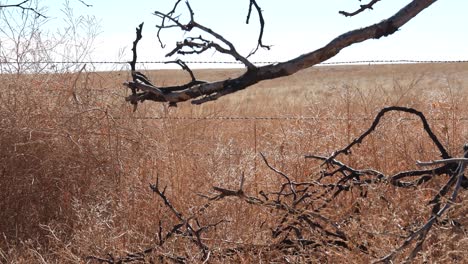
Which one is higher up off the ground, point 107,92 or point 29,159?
point 107,92

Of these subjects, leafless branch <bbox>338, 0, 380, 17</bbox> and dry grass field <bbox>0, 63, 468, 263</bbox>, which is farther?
dry grass field <bbox>0, 63, 468, 263</bbox>

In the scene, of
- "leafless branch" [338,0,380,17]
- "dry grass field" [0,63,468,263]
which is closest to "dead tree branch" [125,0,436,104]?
"leafless branch" [338,0,380,17]

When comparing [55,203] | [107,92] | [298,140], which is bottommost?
[55,203]

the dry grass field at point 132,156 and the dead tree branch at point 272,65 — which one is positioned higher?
the dead tree branch at point 272,65

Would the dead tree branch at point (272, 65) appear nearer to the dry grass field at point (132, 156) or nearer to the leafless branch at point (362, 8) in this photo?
the leafless branch at point (362, 8)

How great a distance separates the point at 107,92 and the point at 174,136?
61 centimetres

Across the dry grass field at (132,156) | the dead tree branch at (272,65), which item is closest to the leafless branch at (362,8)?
the dead tree branch at (272,65)

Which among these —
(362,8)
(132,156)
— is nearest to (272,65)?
(362,8)

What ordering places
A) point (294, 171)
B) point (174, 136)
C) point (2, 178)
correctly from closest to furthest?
point (294, 171), point (2, 178), point (174, 136)

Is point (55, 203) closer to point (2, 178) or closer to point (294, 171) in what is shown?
point (2, 178)

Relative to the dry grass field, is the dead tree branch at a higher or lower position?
higher

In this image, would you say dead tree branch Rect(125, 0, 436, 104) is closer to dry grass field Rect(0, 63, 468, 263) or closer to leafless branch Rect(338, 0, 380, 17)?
leafless branch Rect(338, 0, 380, 17)

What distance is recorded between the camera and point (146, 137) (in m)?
5.20

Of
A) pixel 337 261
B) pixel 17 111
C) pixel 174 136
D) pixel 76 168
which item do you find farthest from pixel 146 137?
pixel 337 261
